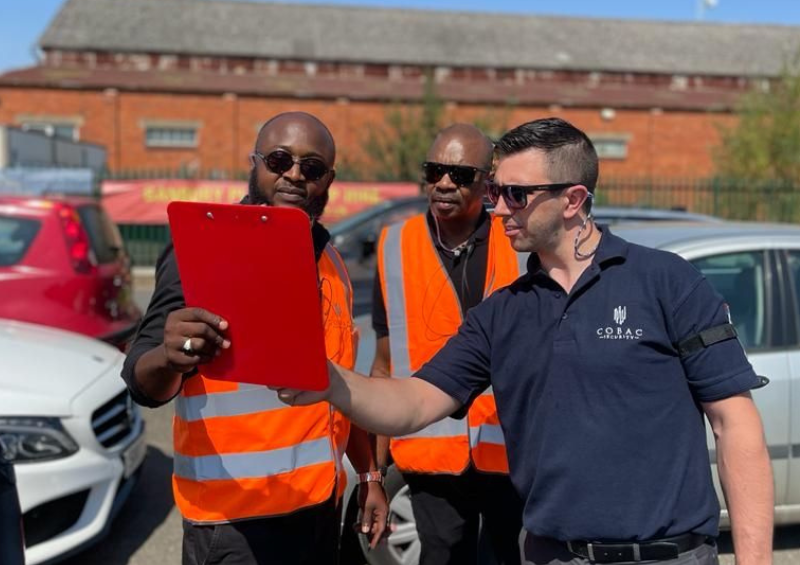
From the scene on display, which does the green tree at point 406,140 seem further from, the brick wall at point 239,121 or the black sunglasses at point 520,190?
the black sunglasses at point 520,190

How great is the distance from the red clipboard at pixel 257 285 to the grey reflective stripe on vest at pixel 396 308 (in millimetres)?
1259

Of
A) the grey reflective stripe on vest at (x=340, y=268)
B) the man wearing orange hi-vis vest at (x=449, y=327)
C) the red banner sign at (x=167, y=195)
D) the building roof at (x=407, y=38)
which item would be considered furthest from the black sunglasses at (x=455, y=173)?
the building roof at (x=407, y=38)

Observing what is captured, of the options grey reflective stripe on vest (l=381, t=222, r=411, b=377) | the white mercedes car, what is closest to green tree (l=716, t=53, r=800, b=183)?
the white mercedes car

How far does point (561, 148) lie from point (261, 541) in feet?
4.06

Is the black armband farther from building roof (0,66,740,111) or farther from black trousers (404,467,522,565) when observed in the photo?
building roof (0,66,740,111)

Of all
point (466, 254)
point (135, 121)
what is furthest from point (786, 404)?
point (135, 121)

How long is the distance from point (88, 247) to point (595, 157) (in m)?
5.23

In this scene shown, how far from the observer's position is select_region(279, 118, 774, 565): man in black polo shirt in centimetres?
191

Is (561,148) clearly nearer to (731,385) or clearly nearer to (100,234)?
(731,385)

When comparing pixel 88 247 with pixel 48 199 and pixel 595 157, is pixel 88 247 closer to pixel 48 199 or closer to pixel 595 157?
pixel 48 199

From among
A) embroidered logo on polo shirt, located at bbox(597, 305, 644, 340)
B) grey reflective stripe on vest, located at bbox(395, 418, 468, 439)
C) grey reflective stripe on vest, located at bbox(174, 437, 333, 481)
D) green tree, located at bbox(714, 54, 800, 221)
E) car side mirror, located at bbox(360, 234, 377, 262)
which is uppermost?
green tree, located at bbox(714, 54, 800, 221)

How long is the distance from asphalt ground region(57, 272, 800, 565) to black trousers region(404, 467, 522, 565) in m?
2.05

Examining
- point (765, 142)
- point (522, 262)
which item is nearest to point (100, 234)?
point (522, 262)

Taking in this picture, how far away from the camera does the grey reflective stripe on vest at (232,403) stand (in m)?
2.15
